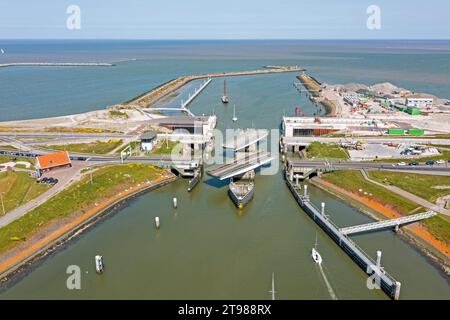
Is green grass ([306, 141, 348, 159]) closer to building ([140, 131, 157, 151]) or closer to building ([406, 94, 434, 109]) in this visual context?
building ([140, 131, 157, 151])

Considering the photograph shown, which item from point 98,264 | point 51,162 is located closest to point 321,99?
point 51,162

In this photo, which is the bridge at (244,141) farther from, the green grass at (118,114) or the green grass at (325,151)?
the green grass at (118,114)

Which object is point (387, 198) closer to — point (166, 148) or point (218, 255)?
point (218, 255)

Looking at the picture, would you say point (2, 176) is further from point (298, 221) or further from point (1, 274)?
point (298, 221)

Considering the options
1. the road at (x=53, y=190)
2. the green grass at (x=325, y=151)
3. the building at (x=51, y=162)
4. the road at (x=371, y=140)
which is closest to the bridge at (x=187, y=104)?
the road at (x=371, y=140)

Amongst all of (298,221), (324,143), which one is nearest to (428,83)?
(324,143)

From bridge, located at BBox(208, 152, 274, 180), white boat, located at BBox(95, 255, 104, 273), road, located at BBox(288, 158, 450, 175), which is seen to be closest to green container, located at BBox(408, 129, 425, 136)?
road, located at BBox(288, 158, 450, 175)
